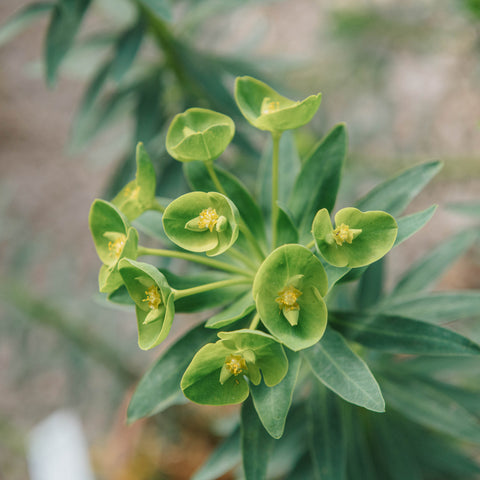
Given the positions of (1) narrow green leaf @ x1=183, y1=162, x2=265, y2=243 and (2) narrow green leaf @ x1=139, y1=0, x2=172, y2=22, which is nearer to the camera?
(1) narrow green leaf @ x1=183, y1=162, x2=265, y2=243

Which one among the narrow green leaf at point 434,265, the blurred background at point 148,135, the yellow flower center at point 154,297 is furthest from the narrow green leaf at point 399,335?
the blurred background at point 148,135

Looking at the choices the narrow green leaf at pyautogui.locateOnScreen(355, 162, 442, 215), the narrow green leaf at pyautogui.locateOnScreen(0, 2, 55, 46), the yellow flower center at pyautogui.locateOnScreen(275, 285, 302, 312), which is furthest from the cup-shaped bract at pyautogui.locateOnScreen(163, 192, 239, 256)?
the narrow green leaf at pyautogui.locateOnScreen(0, 2, 55, 46)

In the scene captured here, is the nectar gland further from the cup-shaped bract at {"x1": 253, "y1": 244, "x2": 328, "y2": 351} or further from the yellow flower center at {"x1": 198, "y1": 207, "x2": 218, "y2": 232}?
the yellow flower center at {"x1": 198, "y1": 207, "x2": 218, "y2": 232}

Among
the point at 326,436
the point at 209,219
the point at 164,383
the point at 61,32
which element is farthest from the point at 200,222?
the point at 61,32

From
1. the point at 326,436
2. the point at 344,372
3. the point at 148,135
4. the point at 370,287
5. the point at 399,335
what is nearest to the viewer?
the point at 344,372

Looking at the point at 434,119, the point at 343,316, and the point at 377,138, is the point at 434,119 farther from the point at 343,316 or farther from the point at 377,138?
the point at 343,316

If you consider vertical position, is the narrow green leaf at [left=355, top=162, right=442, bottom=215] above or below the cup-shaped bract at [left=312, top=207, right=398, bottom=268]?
below

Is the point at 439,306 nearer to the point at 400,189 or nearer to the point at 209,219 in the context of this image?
the point at 400,189
